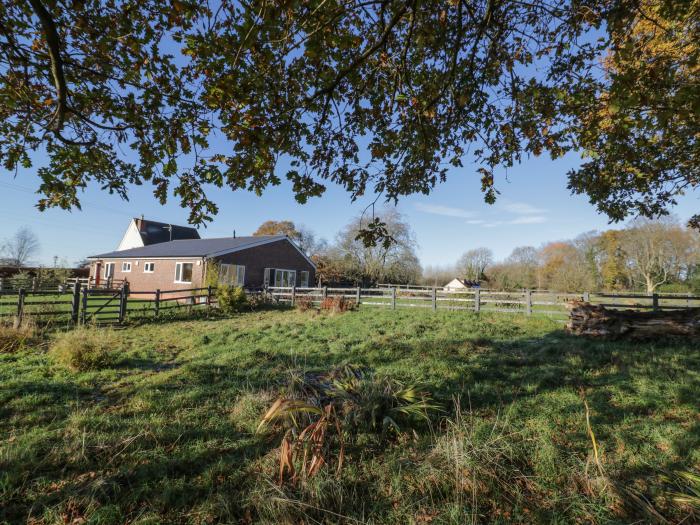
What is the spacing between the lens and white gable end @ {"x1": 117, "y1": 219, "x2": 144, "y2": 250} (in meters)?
40.5

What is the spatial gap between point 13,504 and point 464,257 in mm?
58968

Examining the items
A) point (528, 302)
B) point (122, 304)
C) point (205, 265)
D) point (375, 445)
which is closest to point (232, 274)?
point (205, 265)

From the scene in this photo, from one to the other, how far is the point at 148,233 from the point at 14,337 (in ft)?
122

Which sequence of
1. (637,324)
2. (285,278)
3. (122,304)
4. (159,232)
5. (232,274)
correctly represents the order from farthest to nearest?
(159,232) < (285,278) < (232,274) < (122,304) < (637,324)

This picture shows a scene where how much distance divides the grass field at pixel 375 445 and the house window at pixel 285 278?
1964 centimetres

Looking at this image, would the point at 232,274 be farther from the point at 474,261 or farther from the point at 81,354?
the point at 474,261

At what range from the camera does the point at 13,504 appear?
2811mm

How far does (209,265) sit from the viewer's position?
21172 mm

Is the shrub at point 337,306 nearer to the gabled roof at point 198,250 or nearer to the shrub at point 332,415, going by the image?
the gabled roof at point 198,250

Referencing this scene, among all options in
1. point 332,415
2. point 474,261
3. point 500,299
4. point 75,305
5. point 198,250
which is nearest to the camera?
point 332,415

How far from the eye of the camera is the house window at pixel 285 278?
26922mm

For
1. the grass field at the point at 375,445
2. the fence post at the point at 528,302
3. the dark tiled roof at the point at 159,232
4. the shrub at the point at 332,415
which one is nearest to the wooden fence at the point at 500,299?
the fence post at the point at 528,302

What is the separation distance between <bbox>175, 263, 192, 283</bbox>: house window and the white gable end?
68.9 feet

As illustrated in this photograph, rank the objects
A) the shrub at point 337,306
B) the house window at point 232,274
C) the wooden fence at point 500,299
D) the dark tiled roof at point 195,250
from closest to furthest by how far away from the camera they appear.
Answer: the wooden fence at point 500,299, the shrub at point 337,306, the house window at point 232,274, the dark tiled roof at point 195,250
